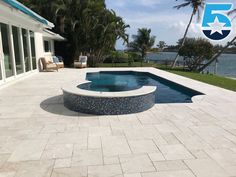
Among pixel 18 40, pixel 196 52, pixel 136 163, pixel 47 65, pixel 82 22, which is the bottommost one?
pixel 136 163

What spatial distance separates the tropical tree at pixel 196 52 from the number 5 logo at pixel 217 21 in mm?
3481

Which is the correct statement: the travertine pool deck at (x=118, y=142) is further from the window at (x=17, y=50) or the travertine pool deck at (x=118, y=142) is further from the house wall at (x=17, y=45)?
the window at (x=17, y=50)

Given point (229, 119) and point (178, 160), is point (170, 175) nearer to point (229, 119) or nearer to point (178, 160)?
point (178, 160)

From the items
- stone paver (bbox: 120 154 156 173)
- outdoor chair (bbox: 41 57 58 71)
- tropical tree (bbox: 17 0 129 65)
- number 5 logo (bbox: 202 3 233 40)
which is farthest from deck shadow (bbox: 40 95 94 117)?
number 5 logo (bbox: 202 3 233 40)

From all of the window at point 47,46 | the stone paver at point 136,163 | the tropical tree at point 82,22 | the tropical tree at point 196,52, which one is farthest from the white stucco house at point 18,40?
the tropical tree at point 196,52

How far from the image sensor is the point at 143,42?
1192 inches

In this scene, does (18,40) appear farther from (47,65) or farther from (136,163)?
(136,163)

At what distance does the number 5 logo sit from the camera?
21.0 meters

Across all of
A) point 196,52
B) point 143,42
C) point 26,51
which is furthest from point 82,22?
point 143,42

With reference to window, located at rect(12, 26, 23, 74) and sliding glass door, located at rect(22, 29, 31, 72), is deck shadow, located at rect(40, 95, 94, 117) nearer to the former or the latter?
window, located at rect(12, 26, 23, 74)

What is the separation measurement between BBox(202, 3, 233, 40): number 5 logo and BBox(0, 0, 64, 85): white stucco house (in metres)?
17.3

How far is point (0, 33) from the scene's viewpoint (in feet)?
26.7

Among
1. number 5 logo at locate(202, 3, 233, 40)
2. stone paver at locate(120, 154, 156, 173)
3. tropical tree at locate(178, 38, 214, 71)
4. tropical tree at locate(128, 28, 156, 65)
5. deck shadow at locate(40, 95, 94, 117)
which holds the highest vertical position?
number 5 logo at locate(202, 3, 233, 40)

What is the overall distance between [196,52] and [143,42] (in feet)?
36.3
